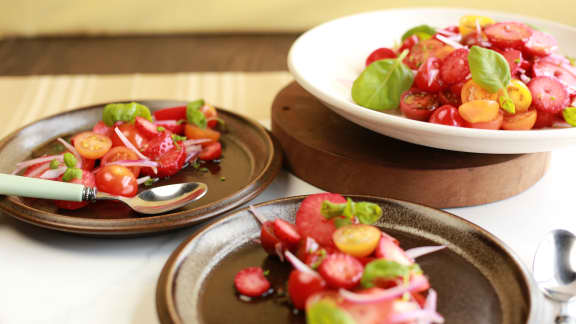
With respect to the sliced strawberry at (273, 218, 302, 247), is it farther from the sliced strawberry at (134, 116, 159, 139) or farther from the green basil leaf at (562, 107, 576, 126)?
the green basil leaf at (562, 107, 576, 126)

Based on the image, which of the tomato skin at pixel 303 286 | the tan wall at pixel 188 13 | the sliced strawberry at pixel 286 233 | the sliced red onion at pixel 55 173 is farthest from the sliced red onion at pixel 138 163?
the tan wall at pixel 188 13

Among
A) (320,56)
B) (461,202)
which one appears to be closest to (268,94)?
(320,56)

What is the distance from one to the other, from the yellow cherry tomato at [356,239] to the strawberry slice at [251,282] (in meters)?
0.16

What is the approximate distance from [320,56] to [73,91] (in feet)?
4.04

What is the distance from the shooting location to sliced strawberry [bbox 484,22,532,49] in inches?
61.4

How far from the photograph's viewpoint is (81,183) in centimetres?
136

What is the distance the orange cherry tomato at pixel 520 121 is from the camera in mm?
1390

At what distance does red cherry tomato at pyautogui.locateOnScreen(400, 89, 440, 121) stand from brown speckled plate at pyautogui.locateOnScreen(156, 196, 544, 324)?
1.02 ft

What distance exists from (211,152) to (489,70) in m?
0.72

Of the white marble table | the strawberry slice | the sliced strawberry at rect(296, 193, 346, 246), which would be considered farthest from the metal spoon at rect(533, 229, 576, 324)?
the strawberry slice

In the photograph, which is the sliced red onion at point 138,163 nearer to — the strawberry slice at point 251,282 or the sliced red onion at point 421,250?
the strawberry slice at point 251,282

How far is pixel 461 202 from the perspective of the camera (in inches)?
57.8

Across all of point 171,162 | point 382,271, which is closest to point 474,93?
point 382,271

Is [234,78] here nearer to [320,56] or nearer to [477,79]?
[320,56]
